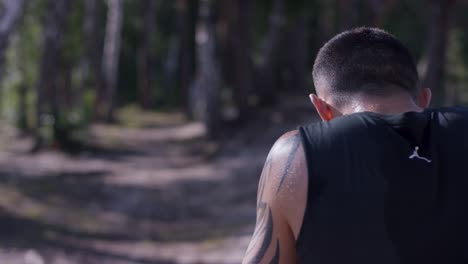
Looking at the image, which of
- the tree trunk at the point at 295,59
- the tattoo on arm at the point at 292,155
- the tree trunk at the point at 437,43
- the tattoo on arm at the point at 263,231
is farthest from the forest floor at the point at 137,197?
the tattoo on arm at the point at 292,155

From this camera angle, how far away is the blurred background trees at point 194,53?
53.7 ft

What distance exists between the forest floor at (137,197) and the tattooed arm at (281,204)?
18.0 ft

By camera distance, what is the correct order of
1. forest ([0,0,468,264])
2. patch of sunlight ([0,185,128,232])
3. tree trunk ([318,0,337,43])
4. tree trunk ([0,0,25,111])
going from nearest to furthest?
tree trunk ([0,0,25,111]), forest ([0,0,468,264]), patch of sunlight ([0,185,128,232]), tree trunk ([318,0,337,43])

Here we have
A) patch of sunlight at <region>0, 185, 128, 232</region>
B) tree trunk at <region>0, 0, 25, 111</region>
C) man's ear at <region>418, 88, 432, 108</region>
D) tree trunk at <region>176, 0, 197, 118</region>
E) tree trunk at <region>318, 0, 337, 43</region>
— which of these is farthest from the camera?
tree trunk at <region>176, 0, 197, 118</region>

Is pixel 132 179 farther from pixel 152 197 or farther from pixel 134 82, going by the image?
pixel 134 82

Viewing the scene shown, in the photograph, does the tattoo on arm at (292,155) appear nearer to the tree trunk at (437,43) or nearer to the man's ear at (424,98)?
the man's ear at (424,98)

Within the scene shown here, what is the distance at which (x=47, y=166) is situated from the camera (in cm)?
1491

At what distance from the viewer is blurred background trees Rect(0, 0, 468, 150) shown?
16375mm

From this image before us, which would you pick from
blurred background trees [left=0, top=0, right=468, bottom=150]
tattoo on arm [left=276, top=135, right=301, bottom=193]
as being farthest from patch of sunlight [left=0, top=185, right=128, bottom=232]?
tattoo on arm [left=276, top=135, right=301, bottom=193]

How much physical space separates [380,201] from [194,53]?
3283 cm

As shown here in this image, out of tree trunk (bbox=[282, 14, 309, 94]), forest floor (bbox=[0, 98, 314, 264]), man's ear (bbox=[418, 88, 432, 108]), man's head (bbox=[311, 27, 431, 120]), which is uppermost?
man's head (bbox=[311, 27, 431, 120])

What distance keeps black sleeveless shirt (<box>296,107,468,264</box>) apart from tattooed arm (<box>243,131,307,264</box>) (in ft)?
0.10

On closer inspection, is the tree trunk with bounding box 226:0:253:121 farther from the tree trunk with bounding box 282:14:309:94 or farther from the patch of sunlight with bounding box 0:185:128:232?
the patch of sunlight with bounding box 0:185:128:232

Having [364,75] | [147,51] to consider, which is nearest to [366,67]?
[364,75]
